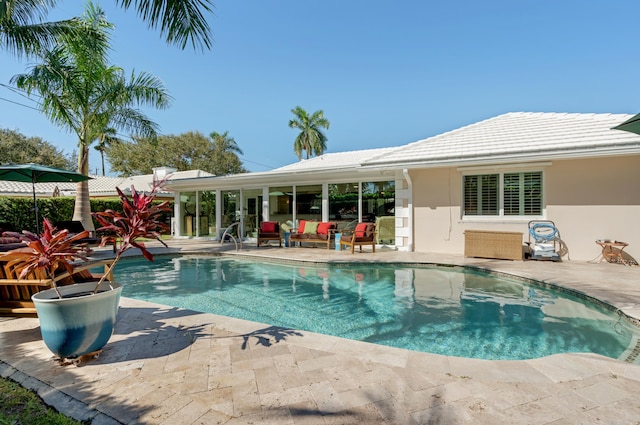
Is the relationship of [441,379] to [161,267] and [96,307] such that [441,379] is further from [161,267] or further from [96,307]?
[161,267]

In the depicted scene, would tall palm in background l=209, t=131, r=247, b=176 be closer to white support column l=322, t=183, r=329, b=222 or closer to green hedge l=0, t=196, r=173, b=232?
green hedge l=0, t=196, r=173, b=232

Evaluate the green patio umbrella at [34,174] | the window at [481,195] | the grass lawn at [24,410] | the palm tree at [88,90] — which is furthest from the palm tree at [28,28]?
the window at [481,195]

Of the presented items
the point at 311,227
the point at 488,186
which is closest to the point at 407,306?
Answer: the point at 488,186

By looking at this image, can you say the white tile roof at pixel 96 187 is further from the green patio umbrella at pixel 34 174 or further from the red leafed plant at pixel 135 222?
the red leafed plant at pixel 135 222

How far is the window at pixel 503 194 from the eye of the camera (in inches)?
361

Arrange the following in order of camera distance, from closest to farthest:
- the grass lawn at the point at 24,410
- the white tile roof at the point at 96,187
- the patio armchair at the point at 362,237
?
the grass lawn at the point at 24,410
the patio armchair at the point at 362,237
the white tile roof at the point at 96,187

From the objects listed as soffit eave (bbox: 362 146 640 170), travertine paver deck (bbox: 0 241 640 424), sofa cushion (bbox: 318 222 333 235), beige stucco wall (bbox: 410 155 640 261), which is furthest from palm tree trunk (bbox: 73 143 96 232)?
beige stucco wall (bbox: 410 155 640 261)

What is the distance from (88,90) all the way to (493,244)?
14221 mm

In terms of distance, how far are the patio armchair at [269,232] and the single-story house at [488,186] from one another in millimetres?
1094

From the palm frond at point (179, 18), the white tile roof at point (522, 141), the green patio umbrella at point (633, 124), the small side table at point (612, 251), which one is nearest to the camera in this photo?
the green patio umbrella at point (633, 124)

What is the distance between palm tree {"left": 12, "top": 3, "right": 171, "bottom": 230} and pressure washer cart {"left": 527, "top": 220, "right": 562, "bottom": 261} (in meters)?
13.6

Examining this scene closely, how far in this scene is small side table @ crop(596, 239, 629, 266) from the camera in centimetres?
789

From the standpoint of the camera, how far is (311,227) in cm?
1189

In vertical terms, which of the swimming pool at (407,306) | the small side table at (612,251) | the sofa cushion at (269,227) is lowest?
the swimming pool at (407,306)
